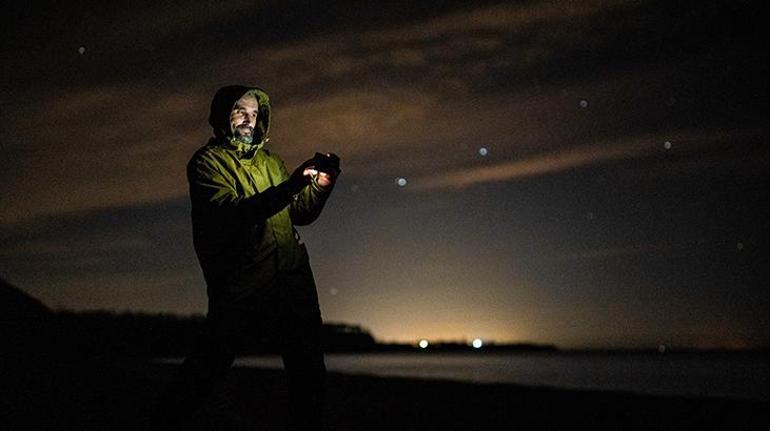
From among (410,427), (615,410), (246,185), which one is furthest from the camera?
(615,410)

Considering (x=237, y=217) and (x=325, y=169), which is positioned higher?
(x=325, y=169)

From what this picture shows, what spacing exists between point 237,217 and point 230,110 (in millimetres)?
675

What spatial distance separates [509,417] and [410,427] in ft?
7.04

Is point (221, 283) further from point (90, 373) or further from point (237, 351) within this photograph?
point (90, 373)

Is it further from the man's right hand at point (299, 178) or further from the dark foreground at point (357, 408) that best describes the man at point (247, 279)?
the dark foreground at point (357, 408)

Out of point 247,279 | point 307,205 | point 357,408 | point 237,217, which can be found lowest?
point 357,408

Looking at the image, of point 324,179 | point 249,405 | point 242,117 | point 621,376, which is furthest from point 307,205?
point 621,376


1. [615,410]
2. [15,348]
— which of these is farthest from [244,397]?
[615,410]

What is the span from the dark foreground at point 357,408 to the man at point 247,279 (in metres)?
2.57

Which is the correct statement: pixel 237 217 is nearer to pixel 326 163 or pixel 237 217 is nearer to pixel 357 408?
pixel 326 163

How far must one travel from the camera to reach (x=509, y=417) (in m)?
9.80

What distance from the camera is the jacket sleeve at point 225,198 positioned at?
10.3 feet

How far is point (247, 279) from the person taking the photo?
10.9ft

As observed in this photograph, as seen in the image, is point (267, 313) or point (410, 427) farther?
point (410, 427)
